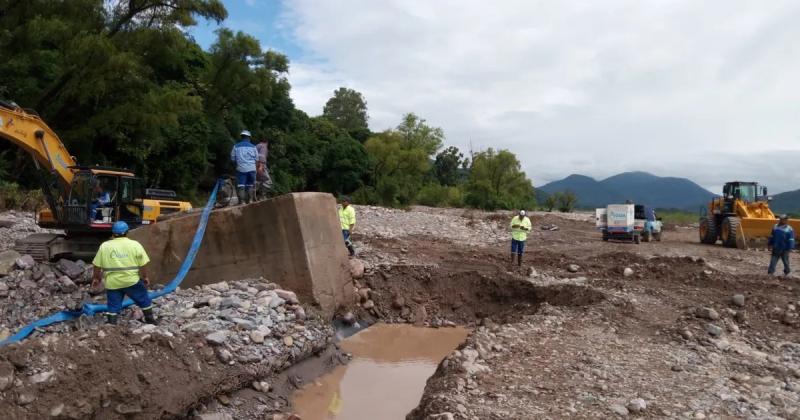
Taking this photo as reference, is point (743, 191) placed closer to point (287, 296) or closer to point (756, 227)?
point (756, 227)

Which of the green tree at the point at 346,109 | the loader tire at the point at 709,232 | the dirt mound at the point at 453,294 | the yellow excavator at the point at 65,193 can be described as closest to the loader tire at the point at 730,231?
the loader tire at the point at 709,232

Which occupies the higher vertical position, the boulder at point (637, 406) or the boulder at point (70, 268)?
the boulder at point (70, 268)

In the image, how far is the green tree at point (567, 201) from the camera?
192ft

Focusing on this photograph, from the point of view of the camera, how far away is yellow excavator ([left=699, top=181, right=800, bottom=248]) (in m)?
17.6

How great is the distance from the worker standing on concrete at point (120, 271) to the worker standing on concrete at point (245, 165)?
2806mm

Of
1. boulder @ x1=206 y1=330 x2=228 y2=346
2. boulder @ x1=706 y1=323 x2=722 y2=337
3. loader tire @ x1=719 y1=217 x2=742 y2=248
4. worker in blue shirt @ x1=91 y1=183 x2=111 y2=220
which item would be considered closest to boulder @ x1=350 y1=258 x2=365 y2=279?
boulder @ x1=206 y1=330 x2=228 y2=346

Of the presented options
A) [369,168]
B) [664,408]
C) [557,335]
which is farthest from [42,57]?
[369,168]

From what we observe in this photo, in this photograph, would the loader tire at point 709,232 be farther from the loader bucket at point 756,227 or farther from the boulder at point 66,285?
the boulder at point 66,285

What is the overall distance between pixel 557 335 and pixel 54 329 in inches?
246

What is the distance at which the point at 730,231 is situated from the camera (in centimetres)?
1811

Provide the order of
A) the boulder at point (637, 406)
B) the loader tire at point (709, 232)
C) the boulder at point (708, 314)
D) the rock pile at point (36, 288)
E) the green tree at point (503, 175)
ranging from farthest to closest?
the green tree at point (503, 175), the loader tire at point (709, 232), the rock pile at point (36, 288), the boulder at point (708, 314), the boulder at point (637, 406)

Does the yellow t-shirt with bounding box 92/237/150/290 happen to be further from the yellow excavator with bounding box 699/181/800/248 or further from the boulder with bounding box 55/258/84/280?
the yellow excavator with bounding box 699/181/800/248

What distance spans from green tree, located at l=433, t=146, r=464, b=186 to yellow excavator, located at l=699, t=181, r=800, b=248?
52.8 meters

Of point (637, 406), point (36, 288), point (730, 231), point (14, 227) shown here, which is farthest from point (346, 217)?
point (730, 231)
